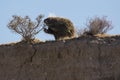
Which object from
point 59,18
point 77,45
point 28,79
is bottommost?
point 28,79

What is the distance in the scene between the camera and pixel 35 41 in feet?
69.6

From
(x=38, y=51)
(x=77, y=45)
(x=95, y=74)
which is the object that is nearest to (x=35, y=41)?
(x=38, y=51)

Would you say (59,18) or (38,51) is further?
(59,18)

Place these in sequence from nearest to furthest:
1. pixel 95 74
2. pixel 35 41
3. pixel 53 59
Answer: pixel 95 74
pixel 53 59
pixel 35 41

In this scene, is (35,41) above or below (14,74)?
above

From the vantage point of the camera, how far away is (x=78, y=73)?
18.9 m

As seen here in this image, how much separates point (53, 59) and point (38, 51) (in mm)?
959

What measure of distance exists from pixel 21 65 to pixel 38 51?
0.96m

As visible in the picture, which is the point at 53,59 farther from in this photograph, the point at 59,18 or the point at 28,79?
the point at 59,18

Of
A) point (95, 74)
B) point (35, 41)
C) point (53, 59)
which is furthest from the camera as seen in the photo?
point (35, 41)

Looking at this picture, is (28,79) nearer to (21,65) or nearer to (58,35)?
(21,65)

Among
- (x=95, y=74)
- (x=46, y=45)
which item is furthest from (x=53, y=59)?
(x=95, y=74)

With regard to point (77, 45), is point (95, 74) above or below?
below

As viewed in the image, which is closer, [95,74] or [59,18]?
[95,74]
